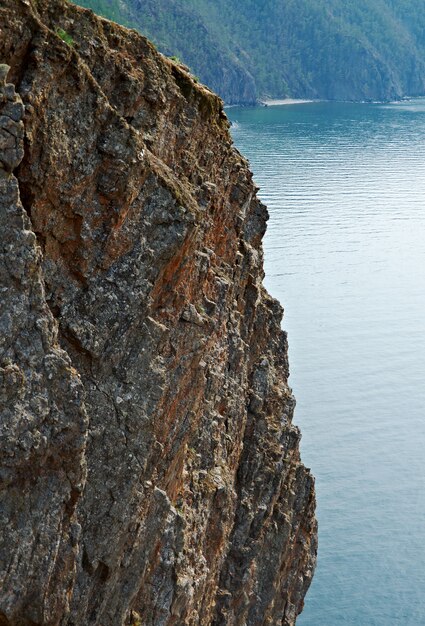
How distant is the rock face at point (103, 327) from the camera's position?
38.3ft

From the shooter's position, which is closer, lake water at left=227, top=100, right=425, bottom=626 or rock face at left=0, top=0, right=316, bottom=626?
rock face at left=0, top=0, right=316, bottom=626

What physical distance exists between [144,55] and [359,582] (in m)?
27.9

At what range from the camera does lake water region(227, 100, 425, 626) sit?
39.6 meters

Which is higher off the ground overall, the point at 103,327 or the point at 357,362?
the point at 357,362

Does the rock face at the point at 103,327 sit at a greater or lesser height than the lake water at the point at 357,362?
lesser

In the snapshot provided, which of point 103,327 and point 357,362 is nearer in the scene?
point 103,327

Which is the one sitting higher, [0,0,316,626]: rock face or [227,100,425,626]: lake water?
[227,100,425,626]: lake water

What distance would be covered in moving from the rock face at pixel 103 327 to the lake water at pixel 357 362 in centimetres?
2119

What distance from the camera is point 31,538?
466 inches

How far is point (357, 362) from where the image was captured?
190 ft

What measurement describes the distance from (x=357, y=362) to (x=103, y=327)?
150ft

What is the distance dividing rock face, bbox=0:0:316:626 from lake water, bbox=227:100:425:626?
21192 mm

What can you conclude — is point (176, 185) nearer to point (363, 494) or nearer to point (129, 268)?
point (129, 268)

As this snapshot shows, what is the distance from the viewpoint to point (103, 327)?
13367 mm
